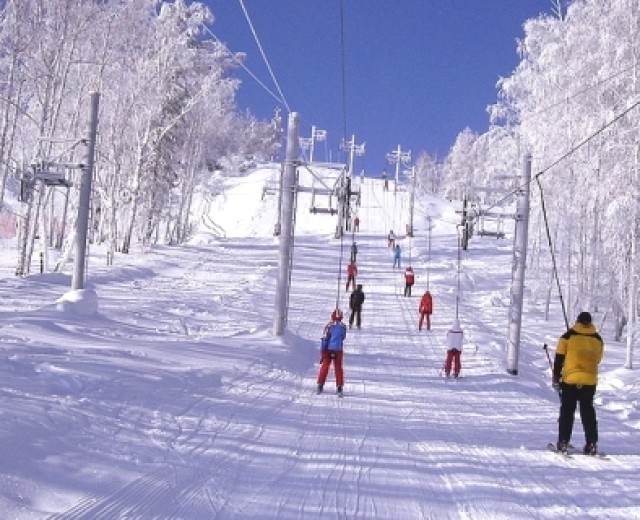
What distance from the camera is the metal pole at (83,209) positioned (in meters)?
16.6

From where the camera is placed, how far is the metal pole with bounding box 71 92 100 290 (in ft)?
54.3

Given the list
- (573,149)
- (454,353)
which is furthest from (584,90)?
(454,353)

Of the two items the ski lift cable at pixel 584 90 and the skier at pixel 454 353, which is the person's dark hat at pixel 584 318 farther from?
the ski lift cable at pixel 584 90

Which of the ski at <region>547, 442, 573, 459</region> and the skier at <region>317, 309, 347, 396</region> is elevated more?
the skier at <region>317, 309, 347, 396</region>

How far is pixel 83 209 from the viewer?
1670 centimetres

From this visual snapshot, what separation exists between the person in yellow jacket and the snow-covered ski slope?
392 millimetres

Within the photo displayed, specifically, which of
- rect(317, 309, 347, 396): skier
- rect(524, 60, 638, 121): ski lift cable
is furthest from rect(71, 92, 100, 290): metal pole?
rect(524, 60, 638, 121): ski lift cable

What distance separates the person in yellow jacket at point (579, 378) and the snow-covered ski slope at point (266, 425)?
39cm

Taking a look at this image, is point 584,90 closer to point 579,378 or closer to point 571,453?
point 579,378

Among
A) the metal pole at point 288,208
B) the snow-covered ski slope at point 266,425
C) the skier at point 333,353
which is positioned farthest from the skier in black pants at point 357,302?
the skier at point 333,353

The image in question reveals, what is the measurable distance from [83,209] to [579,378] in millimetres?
12051

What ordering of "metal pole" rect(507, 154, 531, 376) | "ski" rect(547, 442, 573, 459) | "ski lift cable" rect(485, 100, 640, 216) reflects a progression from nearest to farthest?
"ski" rect(547, 442, 573, 459) → "ski lift cable" rect(485, 100, 640, 216) → "metal pole" rect(507, 154, 531, 376)

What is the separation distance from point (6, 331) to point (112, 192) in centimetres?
2433

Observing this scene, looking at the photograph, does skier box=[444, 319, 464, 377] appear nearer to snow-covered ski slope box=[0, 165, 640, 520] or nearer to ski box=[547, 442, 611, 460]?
snow-covered ski slope box=[0, 165, 640, 520]
